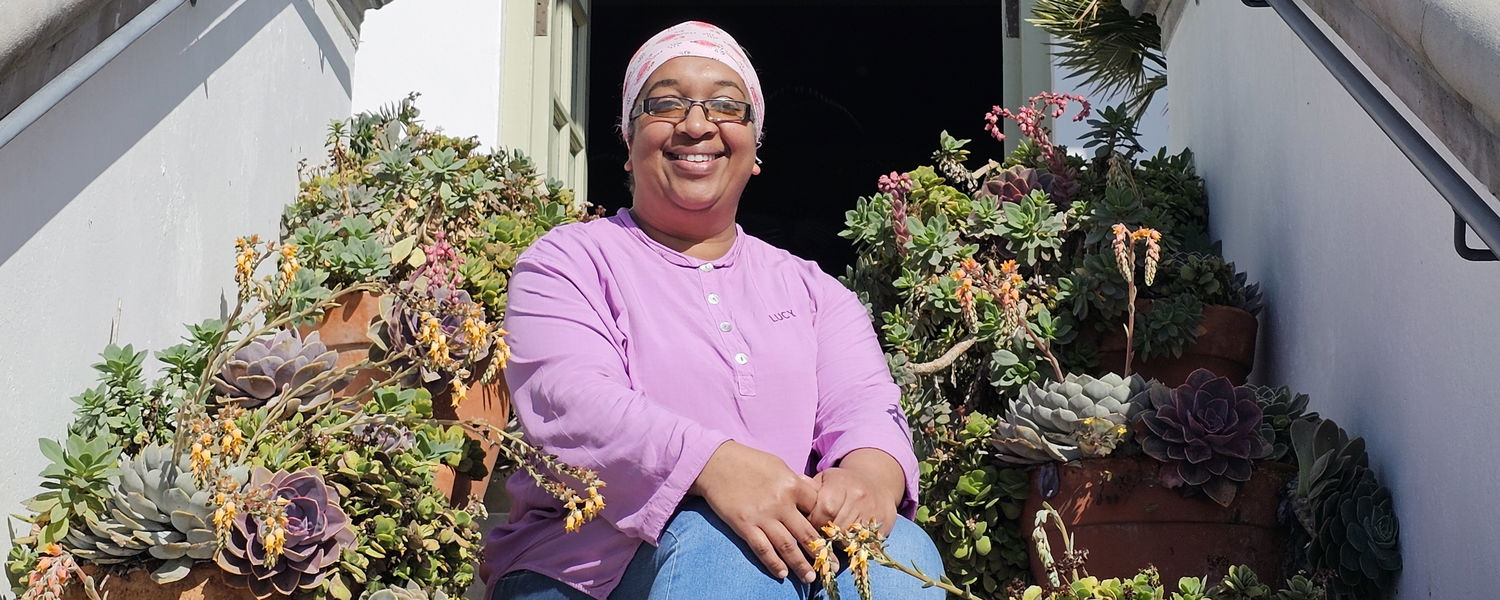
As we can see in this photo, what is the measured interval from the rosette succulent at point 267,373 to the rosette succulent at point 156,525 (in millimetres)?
473

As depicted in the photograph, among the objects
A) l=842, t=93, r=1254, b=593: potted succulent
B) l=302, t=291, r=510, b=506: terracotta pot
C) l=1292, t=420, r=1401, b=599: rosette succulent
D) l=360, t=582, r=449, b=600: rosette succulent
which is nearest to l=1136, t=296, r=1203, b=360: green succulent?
l=842, t=93, r=1254, b=593: potted succulent

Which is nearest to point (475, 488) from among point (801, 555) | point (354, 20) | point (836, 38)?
point (801, 555)

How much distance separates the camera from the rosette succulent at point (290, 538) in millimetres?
2088

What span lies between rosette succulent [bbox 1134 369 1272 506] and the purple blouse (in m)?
0.50

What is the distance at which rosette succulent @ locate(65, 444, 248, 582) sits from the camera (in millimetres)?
2062

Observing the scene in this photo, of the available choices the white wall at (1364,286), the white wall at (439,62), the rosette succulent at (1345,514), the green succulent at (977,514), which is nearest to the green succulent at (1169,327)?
the white wall at (1364,286)

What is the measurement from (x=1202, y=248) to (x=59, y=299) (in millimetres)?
2426

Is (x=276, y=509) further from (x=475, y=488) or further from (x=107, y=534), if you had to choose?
(x=475, y=488)

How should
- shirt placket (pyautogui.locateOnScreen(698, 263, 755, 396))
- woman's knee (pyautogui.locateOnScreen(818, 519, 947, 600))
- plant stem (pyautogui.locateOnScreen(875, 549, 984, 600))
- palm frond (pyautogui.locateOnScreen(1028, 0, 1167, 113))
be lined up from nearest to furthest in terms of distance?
plant stem (pyautogui.locateOnScreen(875, 549, 984, 600)), woman's knee (pyautogui.locateOnScreen(818, 519, 947, 600)), shirt placket (pyautogui.locateOnScreen(698, 263, 755, 396)), palm frond (pyautogui.locateOnScreen(1028, 0, 1167, 113))

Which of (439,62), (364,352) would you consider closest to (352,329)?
(364,352)

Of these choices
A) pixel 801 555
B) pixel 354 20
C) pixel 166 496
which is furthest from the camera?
pixel 354 20

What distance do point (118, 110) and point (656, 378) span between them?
1.10 metres

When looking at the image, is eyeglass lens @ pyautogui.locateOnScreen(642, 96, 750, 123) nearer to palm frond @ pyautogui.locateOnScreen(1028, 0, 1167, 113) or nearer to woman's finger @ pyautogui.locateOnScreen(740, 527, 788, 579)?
woman's finger @ pyautogui.locateOnScreen(740, 527, 788, 579)

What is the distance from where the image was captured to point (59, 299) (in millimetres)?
2258
